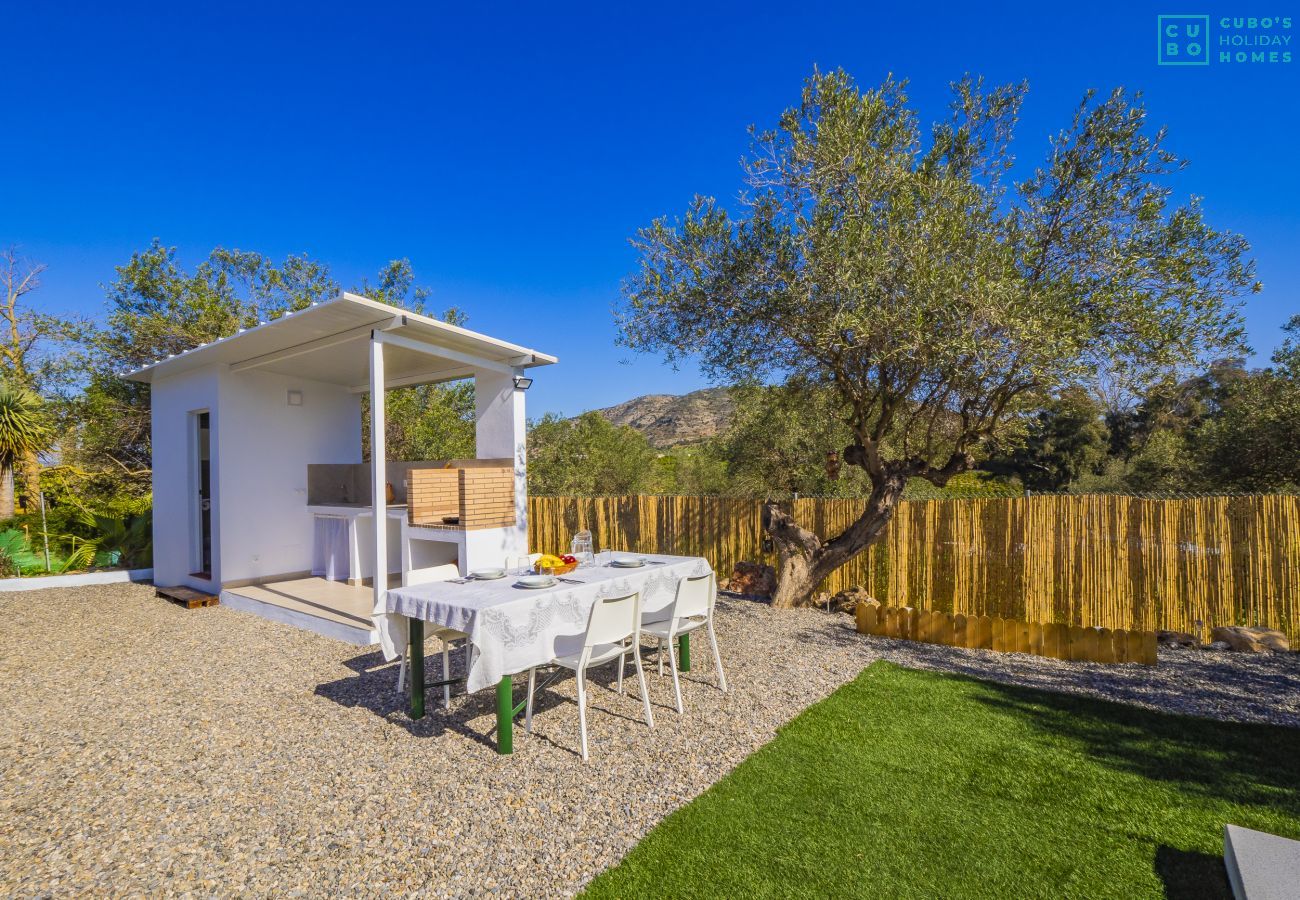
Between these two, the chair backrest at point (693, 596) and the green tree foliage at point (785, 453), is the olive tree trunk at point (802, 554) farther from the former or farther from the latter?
the green tree foliage at point (785, 453)

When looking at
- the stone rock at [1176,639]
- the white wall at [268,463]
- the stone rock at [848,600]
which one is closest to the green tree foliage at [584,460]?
the white wall at [268,463]

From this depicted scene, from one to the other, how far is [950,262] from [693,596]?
3797mm

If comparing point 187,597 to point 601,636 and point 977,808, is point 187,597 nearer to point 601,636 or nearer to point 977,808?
point 601,636

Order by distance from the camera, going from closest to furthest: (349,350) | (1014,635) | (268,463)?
(1014,635), (349,350), (268,463)

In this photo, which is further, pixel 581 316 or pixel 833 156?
pixel 581 316

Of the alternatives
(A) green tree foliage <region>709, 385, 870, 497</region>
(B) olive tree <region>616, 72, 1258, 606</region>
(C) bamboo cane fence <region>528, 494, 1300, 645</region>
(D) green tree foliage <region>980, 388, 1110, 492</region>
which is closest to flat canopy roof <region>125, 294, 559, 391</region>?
(B) olive tree <region>616, 72, 1258, 606</region>

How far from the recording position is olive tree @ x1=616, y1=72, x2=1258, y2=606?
5328 millimetres

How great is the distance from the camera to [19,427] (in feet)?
31.8

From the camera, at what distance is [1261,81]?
20.0ft

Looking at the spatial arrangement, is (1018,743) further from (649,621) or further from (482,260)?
(482,260)

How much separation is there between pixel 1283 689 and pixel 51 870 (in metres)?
7.83

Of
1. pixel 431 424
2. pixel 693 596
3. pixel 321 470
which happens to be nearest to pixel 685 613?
pixel 693 596

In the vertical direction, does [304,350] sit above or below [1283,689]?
above

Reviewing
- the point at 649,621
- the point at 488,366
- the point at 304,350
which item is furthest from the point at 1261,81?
the point at 304,350
